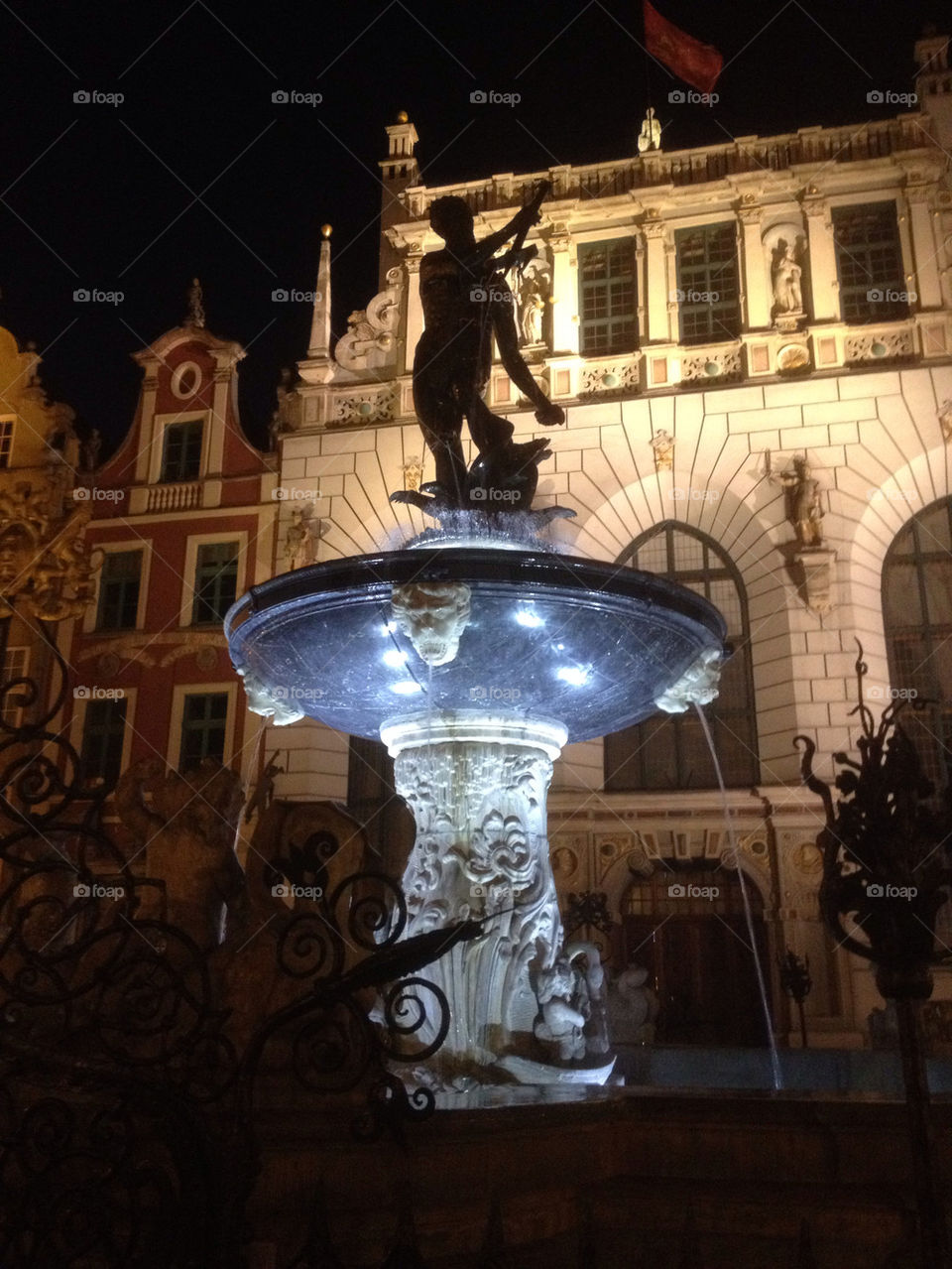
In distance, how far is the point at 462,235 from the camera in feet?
25.0

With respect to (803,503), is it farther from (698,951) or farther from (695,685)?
(695,685)

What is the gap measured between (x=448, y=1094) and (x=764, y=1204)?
1736 millimetres

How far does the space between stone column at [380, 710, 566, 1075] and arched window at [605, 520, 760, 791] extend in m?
9.80

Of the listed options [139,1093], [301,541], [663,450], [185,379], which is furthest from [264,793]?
[185,379]

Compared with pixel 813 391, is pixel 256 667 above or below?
below

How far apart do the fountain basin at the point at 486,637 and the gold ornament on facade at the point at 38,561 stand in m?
1.92

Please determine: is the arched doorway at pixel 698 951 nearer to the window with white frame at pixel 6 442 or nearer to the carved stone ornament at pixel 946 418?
the carved stone ornament at pixel 946 418

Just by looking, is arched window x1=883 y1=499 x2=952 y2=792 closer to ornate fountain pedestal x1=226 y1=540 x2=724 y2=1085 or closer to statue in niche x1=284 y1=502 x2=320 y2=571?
statue in niche x1=284 y1=502 x2=320 y2=571

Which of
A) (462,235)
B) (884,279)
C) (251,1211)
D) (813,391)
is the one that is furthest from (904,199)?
(251,1211)

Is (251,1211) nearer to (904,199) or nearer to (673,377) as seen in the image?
(673,377)

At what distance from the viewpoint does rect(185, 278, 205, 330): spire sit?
2128 cm

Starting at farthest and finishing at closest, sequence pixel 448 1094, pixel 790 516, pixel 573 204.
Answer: pixel 573 204
pixel 790 516
pixel 448 1094

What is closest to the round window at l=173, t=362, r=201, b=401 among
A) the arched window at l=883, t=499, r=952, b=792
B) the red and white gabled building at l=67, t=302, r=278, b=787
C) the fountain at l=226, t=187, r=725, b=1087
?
the red and white gabled building at l=67, t=302, r=278, b=787

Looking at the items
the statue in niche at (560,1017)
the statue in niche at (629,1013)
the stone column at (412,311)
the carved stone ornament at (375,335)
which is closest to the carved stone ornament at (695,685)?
the statue in niche at (560,1017)
